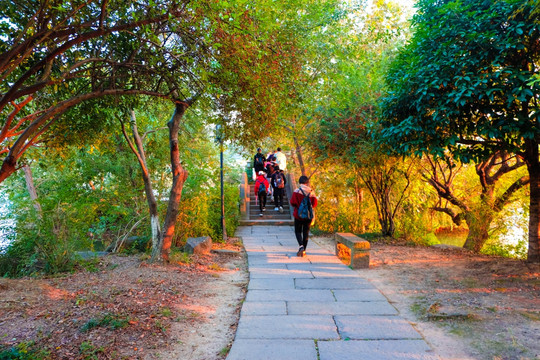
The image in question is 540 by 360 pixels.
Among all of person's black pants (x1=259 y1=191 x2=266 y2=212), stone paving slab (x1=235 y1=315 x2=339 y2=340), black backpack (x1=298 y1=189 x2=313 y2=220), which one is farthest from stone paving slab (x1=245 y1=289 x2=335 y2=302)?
person's black pants (x1=259 y1=191 x2=266 y2=212)

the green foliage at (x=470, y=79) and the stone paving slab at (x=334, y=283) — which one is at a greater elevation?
the green foliage at (x=470, y=79)

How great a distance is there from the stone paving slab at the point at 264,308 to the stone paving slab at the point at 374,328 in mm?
730

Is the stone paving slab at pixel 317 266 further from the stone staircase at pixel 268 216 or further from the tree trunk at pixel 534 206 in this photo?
the stone staircase at pixel 268 216

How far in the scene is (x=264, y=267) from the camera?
714 cm

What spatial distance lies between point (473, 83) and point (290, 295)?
3.93 metres

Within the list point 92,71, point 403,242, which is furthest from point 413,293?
point 92,71

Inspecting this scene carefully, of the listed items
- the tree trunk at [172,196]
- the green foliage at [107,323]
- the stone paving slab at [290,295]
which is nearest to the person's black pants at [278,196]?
the tree trunk at [172,196]

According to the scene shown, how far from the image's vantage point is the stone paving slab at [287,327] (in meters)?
3.85

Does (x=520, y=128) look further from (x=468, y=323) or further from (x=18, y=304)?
(x=18, y=304)

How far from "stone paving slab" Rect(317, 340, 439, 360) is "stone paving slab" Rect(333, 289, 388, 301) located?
1.45m

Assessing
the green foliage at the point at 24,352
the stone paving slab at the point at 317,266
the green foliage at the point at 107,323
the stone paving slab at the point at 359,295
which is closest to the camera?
the green foliage at the point at 24,352

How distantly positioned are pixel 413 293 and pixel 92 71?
638 cm

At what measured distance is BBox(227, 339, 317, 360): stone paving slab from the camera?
11.0 feet

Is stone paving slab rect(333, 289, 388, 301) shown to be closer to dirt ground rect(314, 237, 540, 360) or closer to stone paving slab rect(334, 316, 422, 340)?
dirt ground rect(314, 237, 540, 360)
